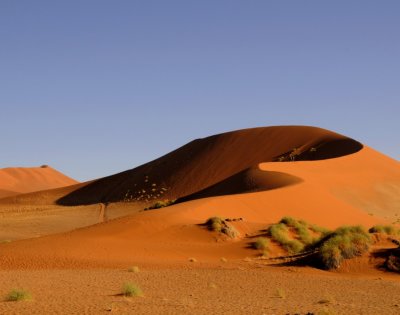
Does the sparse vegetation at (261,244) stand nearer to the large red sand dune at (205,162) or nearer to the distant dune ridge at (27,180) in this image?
the large red sand dune at (205,162)

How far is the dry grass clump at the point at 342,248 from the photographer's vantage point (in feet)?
65.8

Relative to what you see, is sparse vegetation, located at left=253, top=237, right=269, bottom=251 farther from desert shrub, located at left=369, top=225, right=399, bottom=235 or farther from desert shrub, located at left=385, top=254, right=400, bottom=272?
desert shrub, located at left=385, top=254, right=400, bottom=272

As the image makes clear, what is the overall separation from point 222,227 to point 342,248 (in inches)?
412

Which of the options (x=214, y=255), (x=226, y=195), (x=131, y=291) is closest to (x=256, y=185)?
(x=226, y=195)

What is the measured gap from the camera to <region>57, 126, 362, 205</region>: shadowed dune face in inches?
3059

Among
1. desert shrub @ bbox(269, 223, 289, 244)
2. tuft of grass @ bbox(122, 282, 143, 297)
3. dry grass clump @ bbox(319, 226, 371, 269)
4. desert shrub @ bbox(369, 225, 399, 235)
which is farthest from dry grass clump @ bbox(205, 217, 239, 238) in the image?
tuft of grass @ bbox(122, 282, 143, 297)

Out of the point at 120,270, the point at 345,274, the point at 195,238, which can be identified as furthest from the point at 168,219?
the point at 345,274

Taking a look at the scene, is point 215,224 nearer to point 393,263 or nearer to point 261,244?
point 261,244

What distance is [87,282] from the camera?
18.2 metres

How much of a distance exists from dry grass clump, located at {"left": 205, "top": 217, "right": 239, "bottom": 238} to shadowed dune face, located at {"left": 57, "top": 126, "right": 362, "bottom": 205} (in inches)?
1633

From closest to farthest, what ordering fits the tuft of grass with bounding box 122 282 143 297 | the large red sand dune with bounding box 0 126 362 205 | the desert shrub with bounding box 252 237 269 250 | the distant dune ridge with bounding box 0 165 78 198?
the tuft of grass with bounding box 122 282 143 297
the desert shrub with bounding box 252 237 269 250
the large red sand dune with bounding box 0 126 362 205
the distant dune ridge with bounding box 0 165 78 198

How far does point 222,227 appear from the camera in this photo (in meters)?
30.0

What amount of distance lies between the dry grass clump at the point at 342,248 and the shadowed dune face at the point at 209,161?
51714 millimetres

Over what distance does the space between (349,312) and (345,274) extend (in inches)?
258
